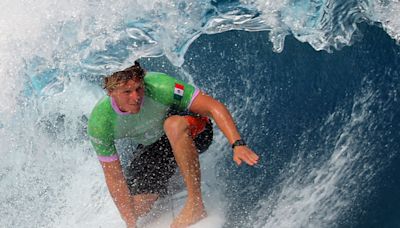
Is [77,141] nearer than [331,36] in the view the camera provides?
No

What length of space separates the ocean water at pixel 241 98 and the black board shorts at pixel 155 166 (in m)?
0.36

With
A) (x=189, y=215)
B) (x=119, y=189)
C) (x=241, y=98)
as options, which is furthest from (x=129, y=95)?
(x=241, y=98)

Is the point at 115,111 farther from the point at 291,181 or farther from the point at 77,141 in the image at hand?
the point at 77,141

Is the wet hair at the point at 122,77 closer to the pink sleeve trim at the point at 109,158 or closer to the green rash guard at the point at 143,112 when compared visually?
the green rash guard at the point at 143,112

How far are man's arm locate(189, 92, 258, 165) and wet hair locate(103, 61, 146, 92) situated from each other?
0.32 metres

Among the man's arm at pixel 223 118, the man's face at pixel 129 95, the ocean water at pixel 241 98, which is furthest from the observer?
the ocean water at pixel 241 98

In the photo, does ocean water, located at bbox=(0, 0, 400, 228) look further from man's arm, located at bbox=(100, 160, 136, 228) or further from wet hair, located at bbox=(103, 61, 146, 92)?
wet hair, located at bbox=(103, 61, 146, 92)

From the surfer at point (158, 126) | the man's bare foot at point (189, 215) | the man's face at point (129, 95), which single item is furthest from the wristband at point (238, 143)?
the man's bare foot at point (189, 215)

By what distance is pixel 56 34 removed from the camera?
418 centimetres

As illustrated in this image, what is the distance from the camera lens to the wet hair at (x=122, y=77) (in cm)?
308

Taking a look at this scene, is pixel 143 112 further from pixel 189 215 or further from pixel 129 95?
pixel 189 215

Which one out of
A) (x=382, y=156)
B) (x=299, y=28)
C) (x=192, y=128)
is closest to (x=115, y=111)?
(x=192, y=128)

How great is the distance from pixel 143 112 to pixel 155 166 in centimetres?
49

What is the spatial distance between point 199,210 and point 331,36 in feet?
3.67
